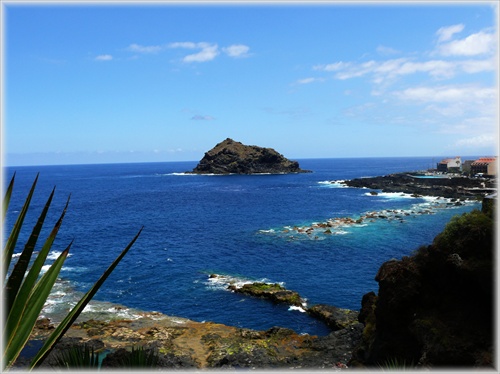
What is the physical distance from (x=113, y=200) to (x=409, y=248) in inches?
3388

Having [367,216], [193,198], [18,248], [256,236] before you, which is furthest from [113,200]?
[367,216]

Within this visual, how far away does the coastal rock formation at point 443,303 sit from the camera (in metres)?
17.0

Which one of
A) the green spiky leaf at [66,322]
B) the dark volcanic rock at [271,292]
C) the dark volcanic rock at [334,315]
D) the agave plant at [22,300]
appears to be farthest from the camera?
the dark volcanic rock at [271,292]

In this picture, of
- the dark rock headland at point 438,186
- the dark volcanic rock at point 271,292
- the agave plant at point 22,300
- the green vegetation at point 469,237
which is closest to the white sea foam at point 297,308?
the dark volcanic rock at point 271,292

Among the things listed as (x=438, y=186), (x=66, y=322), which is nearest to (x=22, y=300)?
(x=66, y=322)

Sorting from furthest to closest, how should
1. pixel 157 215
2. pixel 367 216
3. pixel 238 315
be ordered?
pixel 157 215 < pixel 367 216 < pixel 238 315

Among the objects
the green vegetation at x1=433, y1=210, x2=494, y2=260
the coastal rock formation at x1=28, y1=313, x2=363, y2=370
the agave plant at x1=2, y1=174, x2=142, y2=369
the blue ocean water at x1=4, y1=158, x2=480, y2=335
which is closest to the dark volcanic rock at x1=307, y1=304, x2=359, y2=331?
the blue ocean water at x1=4, y1=158, x2=480, y2=335

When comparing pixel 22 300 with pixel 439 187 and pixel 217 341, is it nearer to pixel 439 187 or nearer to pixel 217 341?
pixel 217 341

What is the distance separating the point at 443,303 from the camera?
19.3 m

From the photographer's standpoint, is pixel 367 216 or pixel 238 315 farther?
pixel 367 216

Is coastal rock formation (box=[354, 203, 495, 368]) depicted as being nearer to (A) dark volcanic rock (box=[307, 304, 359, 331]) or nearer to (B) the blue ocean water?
(A) dark volcanic rock (box=[307, 304, 359, 331])

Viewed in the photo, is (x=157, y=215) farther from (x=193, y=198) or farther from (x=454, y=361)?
(x=454, y=361)

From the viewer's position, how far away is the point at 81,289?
38.3m

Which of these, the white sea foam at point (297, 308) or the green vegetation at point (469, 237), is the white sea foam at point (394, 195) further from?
the green vegetation at point (469, 237)
